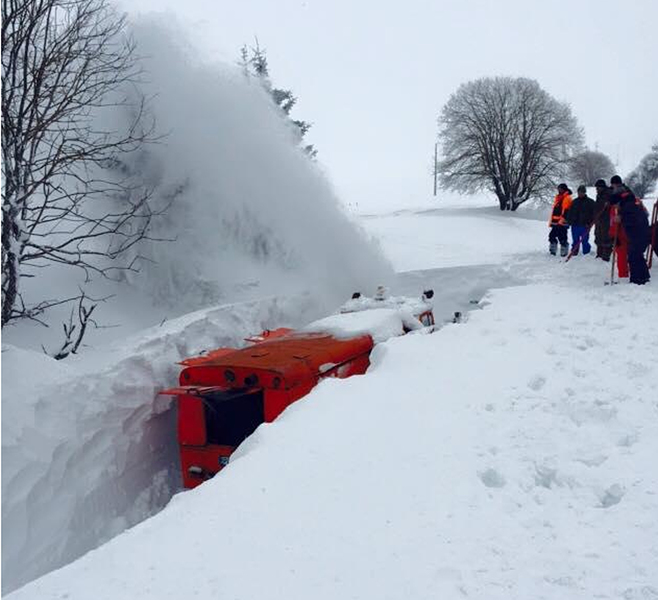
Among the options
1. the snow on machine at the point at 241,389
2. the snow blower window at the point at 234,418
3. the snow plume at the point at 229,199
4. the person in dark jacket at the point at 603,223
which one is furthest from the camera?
the person in dark jacket at the point at 603,223

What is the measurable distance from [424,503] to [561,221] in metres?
12.2

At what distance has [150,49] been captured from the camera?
1180 cm

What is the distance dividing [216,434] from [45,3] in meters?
5.42

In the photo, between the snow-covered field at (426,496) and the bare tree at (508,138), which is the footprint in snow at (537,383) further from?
the bare tree at (508,138)

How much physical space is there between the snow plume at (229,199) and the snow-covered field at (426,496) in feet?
18.1

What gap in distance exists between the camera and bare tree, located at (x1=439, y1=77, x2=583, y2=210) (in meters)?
33.5

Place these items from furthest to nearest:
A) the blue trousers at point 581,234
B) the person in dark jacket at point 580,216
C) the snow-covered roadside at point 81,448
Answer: the blue trousers at point 581,234, the person in dark jacket at point 580,216, the snow-covered roadside at point 81,448

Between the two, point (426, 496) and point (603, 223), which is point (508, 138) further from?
point (426, 496)

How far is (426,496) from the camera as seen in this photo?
317cm

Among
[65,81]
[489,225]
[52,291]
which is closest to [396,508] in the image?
[65,81]

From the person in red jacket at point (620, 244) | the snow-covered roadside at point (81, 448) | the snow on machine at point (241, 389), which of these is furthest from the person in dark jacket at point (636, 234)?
the snow-covered roadside at point (81, 448)

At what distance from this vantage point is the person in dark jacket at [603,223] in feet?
39.6

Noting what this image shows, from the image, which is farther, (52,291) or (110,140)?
(110,140)

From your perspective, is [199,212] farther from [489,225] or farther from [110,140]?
[489,225]
